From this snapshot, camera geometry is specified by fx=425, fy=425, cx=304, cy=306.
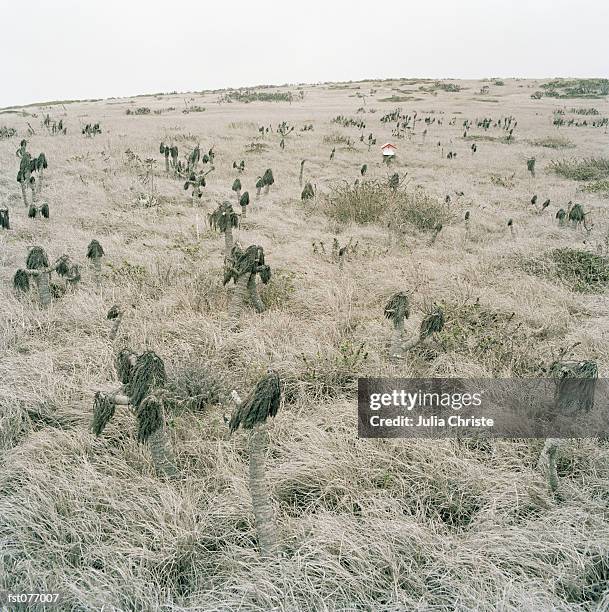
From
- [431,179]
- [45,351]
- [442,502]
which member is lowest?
[442,502]

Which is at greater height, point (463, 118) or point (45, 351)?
point (463, 118)

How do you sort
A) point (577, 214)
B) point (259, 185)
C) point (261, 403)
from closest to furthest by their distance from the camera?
point (261, 403)
point (577, 214)
point (259, 185)

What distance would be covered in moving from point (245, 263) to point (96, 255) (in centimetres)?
234

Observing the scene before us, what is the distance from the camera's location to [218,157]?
1479 cm

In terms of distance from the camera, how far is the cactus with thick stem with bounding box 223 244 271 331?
4590mm

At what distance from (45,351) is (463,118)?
3130 cm

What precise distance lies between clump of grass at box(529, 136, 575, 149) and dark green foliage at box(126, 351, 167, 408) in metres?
22.1

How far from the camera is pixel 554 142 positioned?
790 inches

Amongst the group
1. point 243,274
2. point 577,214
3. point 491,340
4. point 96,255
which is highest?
point 577,214

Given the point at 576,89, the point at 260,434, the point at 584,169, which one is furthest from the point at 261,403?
the point at 576,89

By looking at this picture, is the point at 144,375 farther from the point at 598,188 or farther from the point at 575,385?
the point at 598,188

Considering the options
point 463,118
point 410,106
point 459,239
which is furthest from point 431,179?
point 410,106

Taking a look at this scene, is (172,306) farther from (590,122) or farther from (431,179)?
(590,122)

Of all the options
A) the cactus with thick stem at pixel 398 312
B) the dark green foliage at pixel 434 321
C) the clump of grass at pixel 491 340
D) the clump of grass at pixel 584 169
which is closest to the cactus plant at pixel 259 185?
the clump of grass at pixel 491 340
